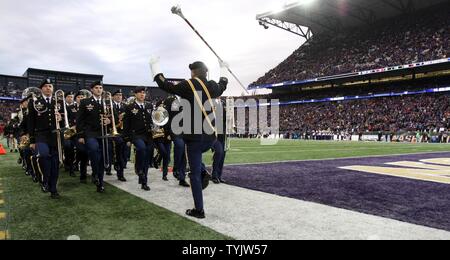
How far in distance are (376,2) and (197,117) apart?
4803cm

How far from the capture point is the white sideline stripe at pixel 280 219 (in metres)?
3.98

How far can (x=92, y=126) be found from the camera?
7590mm

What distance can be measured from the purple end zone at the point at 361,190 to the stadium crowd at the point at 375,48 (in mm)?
35878

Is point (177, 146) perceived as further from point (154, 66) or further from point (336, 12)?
point (336, 12)

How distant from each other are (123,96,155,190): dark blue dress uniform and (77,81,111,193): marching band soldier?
511 millimetres

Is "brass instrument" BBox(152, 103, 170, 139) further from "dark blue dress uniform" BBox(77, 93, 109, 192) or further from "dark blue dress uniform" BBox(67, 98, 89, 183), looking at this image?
"dark blue dress uniform" BBox(67, 98, 89, 183)

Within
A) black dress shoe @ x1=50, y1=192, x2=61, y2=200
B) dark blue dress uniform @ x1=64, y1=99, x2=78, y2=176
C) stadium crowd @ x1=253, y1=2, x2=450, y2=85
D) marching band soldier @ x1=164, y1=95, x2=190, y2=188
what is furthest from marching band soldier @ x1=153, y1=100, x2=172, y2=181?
stadium crowd @ x1=253, y1=2, x2=450, y2=85

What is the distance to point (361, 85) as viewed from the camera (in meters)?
48.6

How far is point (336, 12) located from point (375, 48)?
26.2ft

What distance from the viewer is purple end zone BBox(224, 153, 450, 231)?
5.04 meters

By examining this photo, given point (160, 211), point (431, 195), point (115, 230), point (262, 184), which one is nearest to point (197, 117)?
point (160, 211)

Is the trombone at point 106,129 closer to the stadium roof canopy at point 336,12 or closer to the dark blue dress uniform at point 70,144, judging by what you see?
the dark blue dress uniform at point 70,144

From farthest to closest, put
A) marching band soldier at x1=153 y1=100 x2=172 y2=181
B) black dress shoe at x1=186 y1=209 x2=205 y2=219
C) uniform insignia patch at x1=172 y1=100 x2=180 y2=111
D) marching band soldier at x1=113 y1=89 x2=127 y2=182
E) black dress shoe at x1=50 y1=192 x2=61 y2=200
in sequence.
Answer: marching band soldier at x1=153 y1=100 x2=172 y2=181 → marching band soldier at x1=113 y1=89 x2=127 y2=182 → uniform insignia patch at x1=172 y1=100 x2=180 y2=111 → black dress shoe at x1=50 y1=192 x2=61 y2=200 → black dress shoe at x1=186 y1=209 x2=205 y2=219

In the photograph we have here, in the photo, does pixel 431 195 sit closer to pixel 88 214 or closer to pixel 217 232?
pixel 217 232
